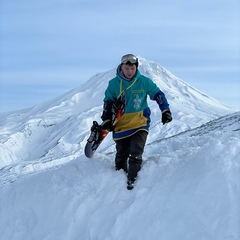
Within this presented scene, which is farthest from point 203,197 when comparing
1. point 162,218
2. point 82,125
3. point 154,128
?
point 82,125

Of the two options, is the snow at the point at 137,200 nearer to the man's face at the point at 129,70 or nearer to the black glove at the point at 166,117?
the black glove at the point at 166,117

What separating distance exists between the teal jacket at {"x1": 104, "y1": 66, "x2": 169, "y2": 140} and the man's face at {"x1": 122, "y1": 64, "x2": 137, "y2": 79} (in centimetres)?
9

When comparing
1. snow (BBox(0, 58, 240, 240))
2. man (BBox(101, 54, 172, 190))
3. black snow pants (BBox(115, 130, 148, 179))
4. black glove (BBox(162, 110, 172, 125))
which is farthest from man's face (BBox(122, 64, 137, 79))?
snow (BBox(0, 58, 240, 240))

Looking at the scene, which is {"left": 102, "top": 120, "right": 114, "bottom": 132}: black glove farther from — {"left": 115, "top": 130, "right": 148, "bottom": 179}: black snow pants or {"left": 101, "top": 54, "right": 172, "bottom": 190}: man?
{"left": 115, "top": 130, "right": 148, "bottom": 179}: black snow pants

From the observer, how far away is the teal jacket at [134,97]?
7941 millimetres

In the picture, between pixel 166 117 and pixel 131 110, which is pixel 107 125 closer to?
pixel 131 110

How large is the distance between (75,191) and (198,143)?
9.00ft

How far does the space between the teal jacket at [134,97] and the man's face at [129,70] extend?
0.31 feet

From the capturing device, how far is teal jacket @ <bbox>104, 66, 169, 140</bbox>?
794 cm

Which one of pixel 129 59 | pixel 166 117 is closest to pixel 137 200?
pixel 166 117

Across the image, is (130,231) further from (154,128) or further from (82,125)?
(82,125)

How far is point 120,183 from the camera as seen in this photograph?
7641mm

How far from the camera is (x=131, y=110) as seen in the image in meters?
8.08

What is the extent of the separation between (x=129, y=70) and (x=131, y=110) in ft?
2.63
